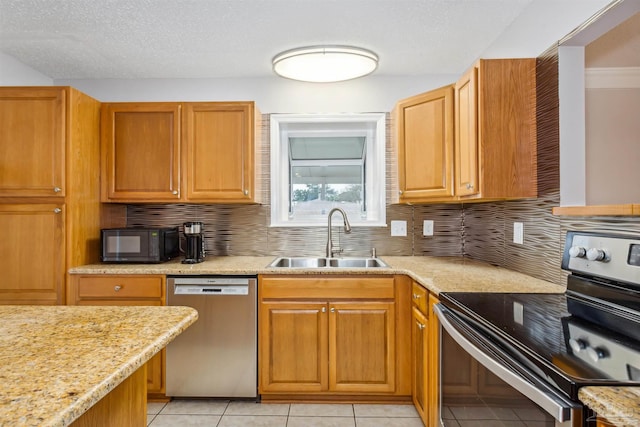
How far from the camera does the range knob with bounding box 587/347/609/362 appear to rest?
2.86ft

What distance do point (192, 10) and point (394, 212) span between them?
6.38 ft

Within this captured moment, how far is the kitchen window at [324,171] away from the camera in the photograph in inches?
118

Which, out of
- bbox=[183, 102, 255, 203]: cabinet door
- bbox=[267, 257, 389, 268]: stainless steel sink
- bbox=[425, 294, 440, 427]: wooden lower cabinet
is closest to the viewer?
bbox=[425, 294, 440, 427]: wooden lower cabinet

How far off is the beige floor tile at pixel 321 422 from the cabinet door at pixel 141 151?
1.65 meters

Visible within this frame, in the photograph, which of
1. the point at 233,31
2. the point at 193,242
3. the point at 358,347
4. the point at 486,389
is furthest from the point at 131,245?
the point at 486,389

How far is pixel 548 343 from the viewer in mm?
973

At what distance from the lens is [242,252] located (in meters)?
2.95

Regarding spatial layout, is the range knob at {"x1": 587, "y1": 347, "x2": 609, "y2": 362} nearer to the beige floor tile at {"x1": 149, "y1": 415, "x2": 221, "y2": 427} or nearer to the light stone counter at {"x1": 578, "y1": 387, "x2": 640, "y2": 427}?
the light stone counter at {"x1": 578, "y1": 387, "x2": 640, "y2": 427}

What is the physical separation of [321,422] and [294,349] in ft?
1.42


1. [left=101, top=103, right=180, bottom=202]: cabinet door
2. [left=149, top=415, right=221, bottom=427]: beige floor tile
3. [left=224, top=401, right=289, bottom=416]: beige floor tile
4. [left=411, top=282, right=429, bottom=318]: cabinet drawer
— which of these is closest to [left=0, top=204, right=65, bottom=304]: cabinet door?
[left=101, top=103, right=180, bottom=202]: cabinet door

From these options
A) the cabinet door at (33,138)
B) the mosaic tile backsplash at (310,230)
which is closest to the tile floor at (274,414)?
the mosaic tile backsplash at (310,230)

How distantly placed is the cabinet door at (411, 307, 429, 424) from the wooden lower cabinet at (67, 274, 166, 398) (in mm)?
1560

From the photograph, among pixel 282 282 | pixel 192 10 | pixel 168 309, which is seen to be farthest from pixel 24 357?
pixel 192 10

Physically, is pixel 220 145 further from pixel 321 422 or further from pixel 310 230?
pixel 321 422
